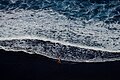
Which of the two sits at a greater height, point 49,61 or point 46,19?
point 46,19

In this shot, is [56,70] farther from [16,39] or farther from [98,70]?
[16,39]

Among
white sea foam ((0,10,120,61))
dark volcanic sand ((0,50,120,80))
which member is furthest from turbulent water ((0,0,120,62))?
dark volcanic sand ((0,50,120,80))

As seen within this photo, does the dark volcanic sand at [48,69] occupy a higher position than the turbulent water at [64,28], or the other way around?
the turbulent water at [64,28]

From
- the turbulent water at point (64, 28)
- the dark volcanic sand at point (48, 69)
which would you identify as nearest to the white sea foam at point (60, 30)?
the turbulent water at point (64, 28)

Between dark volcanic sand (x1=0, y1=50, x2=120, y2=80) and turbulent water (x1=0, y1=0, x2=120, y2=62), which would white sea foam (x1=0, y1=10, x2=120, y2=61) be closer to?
turbulent water (x1=0, y1=0, x2=120, y2=62)

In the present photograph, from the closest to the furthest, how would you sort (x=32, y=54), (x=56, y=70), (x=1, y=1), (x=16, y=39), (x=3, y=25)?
(x=56, y=70) < (x=32, y=54) < (x=16, y=39) < (x=3, y=25) < (x=1, y=1)

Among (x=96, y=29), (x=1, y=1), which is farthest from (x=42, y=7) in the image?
(x=96, y=29)

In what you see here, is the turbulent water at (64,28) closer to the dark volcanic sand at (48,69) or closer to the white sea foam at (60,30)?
the white sea foam at (60,30)
